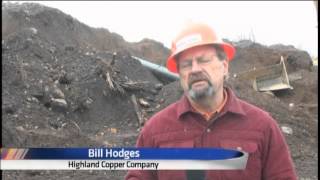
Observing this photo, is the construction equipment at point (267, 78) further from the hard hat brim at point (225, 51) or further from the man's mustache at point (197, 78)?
the man's mustache at point (197, 78)

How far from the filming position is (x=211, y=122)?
121 inches

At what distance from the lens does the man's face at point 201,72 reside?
9.89 ft

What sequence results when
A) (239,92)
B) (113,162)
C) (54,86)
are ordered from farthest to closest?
(239,92)
(54,86)
(113,162)

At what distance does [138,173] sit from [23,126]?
8.22 m

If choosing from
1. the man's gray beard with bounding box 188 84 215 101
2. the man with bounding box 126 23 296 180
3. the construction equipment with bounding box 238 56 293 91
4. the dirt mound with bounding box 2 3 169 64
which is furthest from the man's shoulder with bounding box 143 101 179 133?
the dirt mound with bounding box 2 3 169 64

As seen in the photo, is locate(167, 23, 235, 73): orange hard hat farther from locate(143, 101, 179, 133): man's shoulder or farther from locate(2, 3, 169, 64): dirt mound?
locate(2, 3, 169, 64): dirt mound

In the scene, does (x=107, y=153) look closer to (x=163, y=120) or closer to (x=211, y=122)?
(x=163, y=120)

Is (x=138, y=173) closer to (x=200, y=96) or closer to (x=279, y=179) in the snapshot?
(x=200, y=96)

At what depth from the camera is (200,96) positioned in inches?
119

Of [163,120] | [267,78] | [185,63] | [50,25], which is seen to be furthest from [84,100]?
[185,63]

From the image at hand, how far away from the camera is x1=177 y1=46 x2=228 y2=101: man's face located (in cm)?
301

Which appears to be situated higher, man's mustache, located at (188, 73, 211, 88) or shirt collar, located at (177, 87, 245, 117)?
man's mustache, located at (188, 73, 211, 88)

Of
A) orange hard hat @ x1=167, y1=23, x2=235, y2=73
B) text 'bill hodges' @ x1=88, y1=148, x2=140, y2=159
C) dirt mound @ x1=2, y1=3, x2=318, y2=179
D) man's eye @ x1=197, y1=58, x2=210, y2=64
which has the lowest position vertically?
dirt mound @ x1=2, y1=3, x2=318, y2=179

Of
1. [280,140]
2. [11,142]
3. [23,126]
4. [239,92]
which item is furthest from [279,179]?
[239,92]
